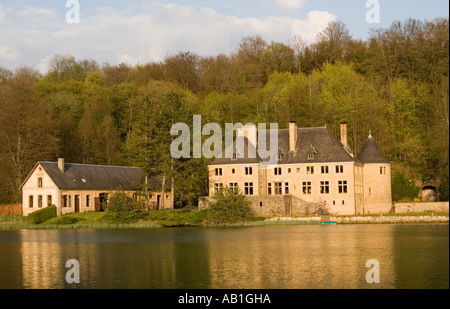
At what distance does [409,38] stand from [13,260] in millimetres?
44947

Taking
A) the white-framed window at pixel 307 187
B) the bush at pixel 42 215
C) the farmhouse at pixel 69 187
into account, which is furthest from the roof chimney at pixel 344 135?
the bush at pixel 42 215

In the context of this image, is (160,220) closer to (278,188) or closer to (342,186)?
(278,188)

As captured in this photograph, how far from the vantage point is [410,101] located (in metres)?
60.6

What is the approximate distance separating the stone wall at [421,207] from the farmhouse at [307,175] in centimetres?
191

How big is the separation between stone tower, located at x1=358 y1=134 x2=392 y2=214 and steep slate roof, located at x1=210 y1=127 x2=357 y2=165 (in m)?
2.00

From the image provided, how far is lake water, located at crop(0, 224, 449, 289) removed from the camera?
22078 mm

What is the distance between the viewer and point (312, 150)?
177ft

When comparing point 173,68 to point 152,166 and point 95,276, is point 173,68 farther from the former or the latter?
point 95,276

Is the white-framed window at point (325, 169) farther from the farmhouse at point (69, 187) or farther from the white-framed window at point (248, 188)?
the farmhouse at point (69, 187)

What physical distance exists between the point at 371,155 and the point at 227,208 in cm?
1398

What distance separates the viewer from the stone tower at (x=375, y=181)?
5331 centimetres

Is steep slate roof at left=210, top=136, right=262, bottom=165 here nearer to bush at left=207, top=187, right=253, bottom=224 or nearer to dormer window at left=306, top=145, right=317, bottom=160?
dormer window at left=306, top=145, right=317, bottom=160
